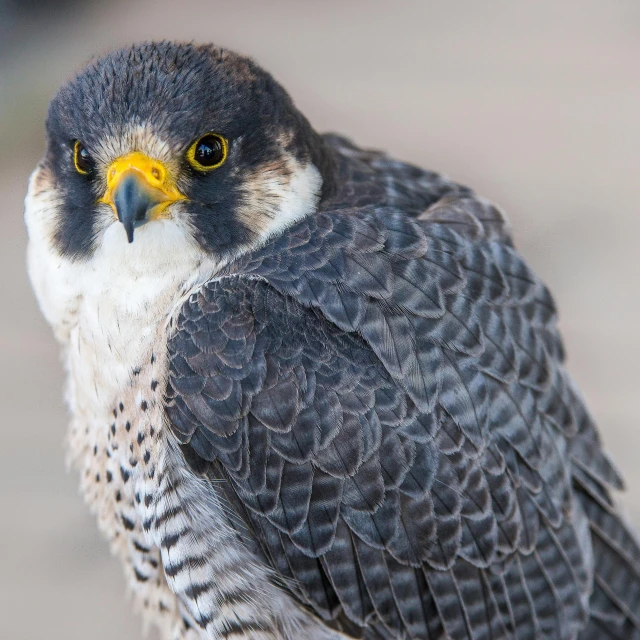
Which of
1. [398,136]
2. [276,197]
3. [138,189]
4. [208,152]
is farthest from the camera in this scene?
[398,136]

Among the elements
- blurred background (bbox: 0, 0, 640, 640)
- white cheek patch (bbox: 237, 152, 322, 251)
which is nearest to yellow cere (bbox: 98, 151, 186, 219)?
white cheek patch (bbox: 237, 152, 322, 251)

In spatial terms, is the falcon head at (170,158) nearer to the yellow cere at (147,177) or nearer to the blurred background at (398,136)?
the yellow cere at (147,177)

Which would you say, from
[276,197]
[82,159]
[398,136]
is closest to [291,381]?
[276,197]

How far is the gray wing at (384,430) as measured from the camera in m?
2.33

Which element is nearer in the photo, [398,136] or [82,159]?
[82,159]

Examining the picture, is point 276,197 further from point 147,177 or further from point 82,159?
point 82,159

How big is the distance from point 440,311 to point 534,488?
51cm

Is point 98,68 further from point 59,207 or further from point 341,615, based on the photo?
point 341,615

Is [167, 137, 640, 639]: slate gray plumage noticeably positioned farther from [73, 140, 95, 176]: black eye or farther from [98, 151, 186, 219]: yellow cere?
[73, 140, 95, 176]: black eye

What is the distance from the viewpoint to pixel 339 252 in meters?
2.44

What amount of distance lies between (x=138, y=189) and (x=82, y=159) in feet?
0.76

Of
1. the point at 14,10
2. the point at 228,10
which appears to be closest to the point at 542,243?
the point at 228,10

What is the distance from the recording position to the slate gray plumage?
7.65 feet

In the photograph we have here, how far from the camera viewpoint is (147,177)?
2293 millimetres
